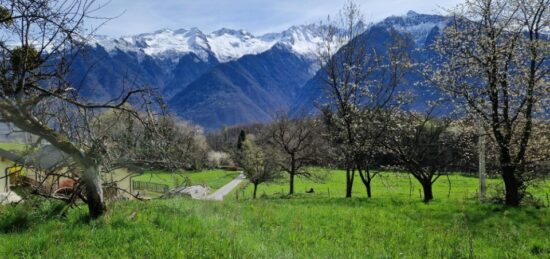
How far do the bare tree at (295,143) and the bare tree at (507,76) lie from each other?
112ft

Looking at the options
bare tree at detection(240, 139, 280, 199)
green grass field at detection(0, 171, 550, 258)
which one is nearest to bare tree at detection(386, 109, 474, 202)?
green grass field at detection(0, 171, 550, 258)

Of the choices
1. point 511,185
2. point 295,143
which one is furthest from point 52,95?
point 295,143

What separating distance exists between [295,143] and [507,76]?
38268 mm

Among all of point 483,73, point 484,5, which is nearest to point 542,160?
point 483,73

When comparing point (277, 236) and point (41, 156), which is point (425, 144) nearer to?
point (277, 236)

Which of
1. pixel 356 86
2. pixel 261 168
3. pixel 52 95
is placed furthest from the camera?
pixel 261 168

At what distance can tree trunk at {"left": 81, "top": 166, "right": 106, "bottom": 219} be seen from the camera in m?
9.09

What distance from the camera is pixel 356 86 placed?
92.0 feet

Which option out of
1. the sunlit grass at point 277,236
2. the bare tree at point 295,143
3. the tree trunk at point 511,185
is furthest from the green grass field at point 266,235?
the bare tree at point 295,143

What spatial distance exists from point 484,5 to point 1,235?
1769 centimetres

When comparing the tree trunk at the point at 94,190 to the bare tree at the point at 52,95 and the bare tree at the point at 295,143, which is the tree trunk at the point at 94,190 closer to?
the bare tree at the point at 52,95

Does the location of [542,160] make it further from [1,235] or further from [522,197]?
[1,235]

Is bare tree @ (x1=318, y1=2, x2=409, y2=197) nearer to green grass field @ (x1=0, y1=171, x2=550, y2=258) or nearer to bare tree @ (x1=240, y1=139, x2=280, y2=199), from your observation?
green grass field @ (x1=0, y1=171, x2=550, y2=258)

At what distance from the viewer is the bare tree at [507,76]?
16.5m
